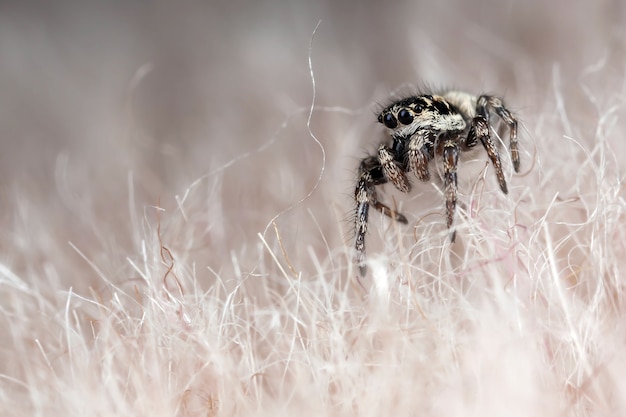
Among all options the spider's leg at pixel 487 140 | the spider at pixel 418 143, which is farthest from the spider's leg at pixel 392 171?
the spider's leg at pixel 487 140

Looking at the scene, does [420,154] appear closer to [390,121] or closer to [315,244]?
[390,121]

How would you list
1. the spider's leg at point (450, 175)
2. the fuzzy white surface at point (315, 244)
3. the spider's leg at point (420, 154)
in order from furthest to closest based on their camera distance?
the spider's leg at point (420, 154) → the spider's leg at point (450, 175) → the fuzzy white surface at point (315, 244)

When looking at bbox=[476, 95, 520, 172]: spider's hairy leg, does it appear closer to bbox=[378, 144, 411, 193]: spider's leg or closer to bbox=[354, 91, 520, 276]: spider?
bbox=[354, 91, 520, 276]: spider

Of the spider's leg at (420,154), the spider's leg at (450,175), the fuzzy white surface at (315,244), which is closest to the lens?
the fuzzy white surface at (315,244)

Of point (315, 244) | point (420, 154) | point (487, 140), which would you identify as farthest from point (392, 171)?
point (315, 244)

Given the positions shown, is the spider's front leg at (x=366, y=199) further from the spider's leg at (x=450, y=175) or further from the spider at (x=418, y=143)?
the spider's leg at (x=450, y=175)

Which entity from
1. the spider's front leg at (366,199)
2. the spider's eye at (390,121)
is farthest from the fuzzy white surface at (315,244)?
the spider's eye at (390,121)

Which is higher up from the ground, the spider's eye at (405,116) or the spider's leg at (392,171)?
the spider's eye at (405,116)

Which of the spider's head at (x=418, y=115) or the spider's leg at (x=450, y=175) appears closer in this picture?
the spider's leg at (x=450, y=175)
